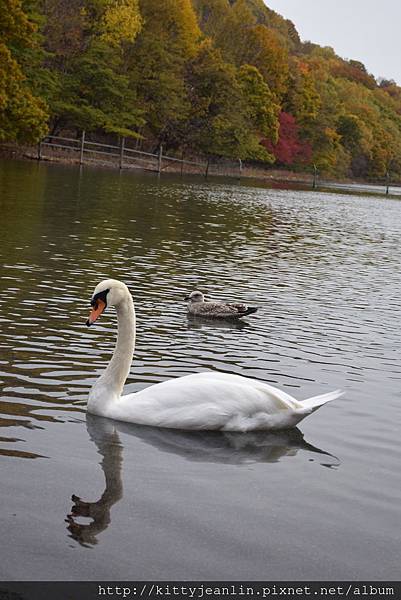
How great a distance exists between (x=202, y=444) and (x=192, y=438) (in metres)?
0.14

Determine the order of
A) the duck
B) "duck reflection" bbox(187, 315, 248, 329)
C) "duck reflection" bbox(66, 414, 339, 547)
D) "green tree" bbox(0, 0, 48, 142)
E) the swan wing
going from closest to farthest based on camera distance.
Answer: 1. "duck reflection" bbox(66, 414, 339, 547)
2. the swan wing
3. "duck reflection" bbox(187, 315, 248, 329)
4. the duck
5. "green tree" bbox(0, 0, 48, 142)

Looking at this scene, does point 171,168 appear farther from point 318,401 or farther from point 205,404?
point 205,404

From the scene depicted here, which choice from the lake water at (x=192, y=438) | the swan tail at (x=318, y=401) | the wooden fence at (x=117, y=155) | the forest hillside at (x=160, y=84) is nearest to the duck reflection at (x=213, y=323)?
the lake water at (x=192, y=438)

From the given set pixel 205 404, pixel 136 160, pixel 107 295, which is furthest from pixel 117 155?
pixel 205 404

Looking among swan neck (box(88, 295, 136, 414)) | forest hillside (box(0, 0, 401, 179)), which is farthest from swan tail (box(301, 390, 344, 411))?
forest hillside (box(0, 0, 401, 179))

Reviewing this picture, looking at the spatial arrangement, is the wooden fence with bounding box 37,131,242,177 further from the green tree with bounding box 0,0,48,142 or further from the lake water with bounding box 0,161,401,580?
the lake water with bounding box 0,161,401,580

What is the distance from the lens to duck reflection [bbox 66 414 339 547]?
23.7 feet

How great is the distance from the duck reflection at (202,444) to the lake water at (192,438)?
0.02m

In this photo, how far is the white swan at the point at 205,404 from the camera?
25.4ft

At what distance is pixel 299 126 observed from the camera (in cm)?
11638

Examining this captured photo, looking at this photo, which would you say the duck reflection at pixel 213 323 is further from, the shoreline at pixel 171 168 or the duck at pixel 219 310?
the shoreline at pixel 171 168

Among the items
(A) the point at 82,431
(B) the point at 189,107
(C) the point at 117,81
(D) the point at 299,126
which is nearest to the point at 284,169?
(D) the point at 299,126

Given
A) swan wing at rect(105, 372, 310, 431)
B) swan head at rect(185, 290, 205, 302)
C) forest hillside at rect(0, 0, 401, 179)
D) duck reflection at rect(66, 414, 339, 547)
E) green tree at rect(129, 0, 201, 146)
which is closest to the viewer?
duck reflection at rect(66, 414, 339, 547)

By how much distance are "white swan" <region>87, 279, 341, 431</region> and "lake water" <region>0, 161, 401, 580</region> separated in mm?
113
